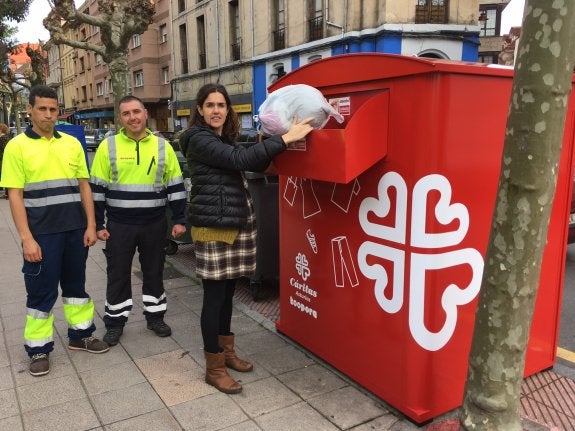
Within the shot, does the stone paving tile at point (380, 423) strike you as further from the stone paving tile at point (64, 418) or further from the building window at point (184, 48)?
the building window at point (184, 48)

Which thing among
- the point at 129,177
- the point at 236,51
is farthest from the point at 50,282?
the point at 236,51

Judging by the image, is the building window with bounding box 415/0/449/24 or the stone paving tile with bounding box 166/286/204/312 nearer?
the stone paving tile with bounding box 166/286/204/312

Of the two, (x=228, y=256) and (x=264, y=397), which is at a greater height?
(x=228, y=256)

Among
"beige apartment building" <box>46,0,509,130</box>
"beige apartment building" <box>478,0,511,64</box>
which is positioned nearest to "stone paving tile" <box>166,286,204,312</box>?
"beige apartment building" <box>46,0,509,130</box>

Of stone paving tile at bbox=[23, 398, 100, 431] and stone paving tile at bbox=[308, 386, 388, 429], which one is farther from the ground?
stone paving tile at bbox=[308, 386, 388, 429]

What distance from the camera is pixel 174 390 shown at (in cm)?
310

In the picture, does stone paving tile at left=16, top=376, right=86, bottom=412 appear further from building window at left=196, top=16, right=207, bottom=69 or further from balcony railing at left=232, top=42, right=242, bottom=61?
building window at left=196, top=16, right=207, bottom=69

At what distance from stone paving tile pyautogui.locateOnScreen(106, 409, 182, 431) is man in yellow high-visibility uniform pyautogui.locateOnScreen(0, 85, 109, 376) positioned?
2.99ft

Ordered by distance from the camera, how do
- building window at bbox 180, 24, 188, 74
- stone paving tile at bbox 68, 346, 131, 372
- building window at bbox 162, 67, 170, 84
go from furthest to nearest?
building window at bbox 162, 67, 170, 84, building window at bbox 180, 24, 188, 74, stone paving tile at bbox 68, 346, 131, 372

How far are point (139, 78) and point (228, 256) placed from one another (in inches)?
1339

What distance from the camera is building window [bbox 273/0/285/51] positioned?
66.5 feet

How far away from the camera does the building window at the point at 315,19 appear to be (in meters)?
18.1

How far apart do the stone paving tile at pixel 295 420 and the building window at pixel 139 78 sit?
33608 millimetres

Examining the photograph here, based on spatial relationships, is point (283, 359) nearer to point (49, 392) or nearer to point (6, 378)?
point (49, 392)
